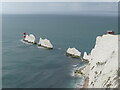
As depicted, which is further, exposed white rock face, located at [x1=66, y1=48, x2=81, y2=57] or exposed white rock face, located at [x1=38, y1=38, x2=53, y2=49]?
exposed white rock face, located at [x1=38, y1=38, x2=53, y2=49]

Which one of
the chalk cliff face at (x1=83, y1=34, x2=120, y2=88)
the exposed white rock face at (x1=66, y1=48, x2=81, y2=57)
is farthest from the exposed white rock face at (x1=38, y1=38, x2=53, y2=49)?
the chalk cliff face at (x1=83, y1=34, x2=120, y2=88)

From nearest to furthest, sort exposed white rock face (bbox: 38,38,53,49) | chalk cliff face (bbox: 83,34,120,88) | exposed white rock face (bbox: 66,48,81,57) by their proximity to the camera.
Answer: chalk cliff face (bbox: 83,34,120,88), exposed white rock face (bbox: 66,48,81,57), exposed white rock face (bbox: 38,38,53,49)

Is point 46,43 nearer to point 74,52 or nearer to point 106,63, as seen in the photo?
point 74,52

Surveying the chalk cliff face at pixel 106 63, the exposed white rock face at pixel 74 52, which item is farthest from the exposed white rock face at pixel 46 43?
the chalk cliff face at pixel 106 63

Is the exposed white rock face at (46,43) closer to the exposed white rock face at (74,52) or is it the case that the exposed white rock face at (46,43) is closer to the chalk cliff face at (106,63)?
the exposed white rock face at (74,52)

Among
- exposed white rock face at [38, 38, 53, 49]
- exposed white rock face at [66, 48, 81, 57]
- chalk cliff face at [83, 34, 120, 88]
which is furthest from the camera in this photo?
exposed white rock face at [38, 38, 53, 49]

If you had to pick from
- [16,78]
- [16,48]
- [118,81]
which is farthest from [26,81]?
[16,48]

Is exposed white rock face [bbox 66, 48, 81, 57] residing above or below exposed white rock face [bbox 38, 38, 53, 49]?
below

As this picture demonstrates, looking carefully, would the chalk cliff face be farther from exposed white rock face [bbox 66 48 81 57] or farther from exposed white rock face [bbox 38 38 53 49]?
exposed white rock face [bbox 38 38 53 49]

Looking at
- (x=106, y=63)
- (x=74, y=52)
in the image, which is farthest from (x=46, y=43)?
(x=106, y=63)
